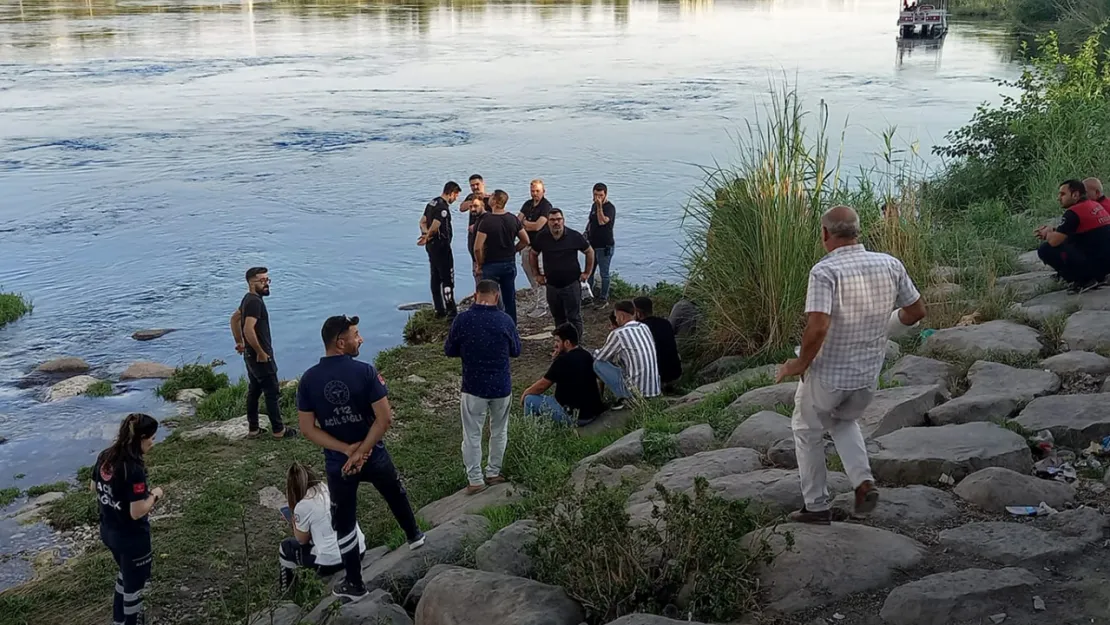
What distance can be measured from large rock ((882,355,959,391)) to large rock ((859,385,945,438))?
1.17 ft

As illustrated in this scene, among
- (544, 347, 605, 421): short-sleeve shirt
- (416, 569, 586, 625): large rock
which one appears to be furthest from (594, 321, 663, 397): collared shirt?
(416, 569, 586, 625): large rock

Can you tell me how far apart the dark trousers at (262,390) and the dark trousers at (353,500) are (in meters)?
3.03

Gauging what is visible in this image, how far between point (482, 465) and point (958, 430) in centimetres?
352

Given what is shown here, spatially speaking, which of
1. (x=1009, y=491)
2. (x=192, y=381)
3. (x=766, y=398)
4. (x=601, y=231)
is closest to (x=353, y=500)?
(x=766, y=398)

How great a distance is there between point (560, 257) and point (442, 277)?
7.82ft

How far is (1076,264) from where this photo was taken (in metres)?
9.03

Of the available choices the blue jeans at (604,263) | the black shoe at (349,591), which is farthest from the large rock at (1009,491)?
the blue jeans at (604,263)

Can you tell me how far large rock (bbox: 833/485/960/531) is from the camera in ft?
16.9

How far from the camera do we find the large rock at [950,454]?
573 cm

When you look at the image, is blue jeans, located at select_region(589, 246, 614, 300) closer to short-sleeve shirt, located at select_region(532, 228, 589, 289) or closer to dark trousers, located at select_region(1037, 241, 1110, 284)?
short-sleeve shirt, located at select_region(532, 228, 589, 289)

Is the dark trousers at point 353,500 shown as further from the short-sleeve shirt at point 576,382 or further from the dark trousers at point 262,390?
the dark trousers at point 262,390

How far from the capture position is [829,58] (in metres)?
41.5

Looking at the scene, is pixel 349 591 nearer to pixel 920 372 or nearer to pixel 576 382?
pixel 576 382

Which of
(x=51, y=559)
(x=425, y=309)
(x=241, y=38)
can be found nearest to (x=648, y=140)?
(x=425, y=309)
